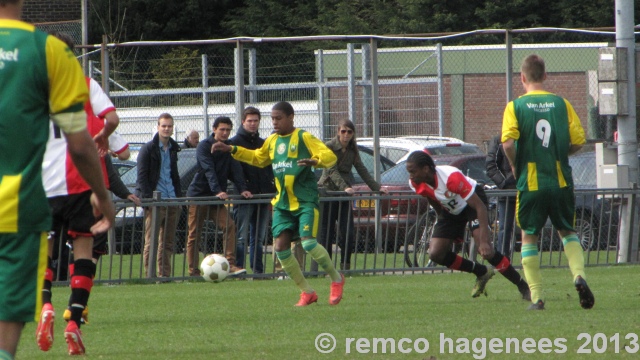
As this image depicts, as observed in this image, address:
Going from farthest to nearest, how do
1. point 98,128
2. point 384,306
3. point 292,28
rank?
point 292,28
point 384,306
point 98,128

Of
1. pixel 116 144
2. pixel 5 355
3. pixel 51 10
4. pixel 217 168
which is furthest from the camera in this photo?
pixel 51 10

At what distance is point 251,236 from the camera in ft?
46.0

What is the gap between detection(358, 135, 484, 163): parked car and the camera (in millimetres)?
18906

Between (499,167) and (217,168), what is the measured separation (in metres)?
3.52

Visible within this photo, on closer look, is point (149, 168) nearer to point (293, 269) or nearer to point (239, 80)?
point (239, 80)

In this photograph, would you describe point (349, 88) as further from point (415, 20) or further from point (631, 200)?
point (415, 20)

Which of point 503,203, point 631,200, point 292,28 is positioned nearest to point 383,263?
point 503,203

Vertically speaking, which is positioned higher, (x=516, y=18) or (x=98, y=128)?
(x=516, y=18)

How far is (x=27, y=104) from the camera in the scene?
409 centimetres

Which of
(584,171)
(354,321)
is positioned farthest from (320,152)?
(584,171)

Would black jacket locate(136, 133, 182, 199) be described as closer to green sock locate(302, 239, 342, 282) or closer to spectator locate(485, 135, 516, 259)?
spectator locate(485, 135, 516, 259)

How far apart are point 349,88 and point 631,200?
4645 millimetres

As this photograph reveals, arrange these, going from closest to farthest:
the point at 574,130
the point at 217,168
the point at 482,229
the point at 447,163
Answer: the point at 574,130 → the point at 482,229 → the point at 217,168 → the point at 447,163

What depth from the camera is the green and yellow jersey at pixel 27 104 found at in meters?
4.06
